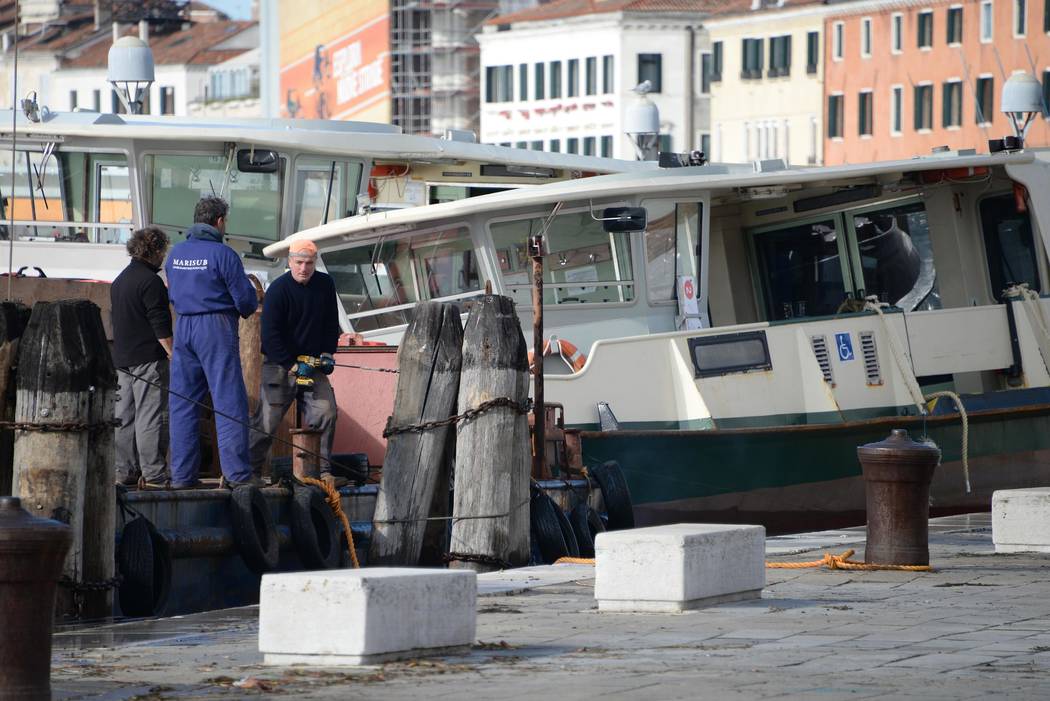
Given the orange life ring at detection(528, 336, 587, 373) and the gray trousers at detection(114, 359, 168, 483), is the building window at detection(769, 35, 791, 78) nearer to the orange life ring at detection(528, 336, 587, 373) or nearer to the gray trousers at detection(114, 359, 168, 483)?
the orange life ring at detection(528, 336, 587, 373)

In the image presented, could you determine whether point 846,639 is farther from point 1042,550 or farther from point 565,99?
point 565,99

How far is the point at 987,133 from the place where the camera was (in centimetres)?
7362

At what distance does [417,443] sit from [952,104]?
6599cm

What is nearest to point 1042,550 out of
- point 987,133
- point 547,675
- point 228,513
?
point 228,513

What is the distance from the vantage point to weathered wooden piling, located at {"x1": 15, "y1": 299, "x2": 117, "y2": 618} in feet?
35.9

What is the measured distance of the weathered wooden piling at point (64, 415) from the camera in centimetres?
1093

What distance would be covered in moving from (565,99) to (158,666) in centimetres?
8717

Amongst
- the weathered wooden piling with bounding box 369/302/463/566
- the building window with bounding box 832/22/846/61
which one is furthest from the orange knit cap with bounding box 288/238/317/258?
Answer: the building window with bounding box 832/22/846/61

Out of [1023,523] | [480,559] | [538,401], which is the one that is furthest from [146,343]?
[1023,523]

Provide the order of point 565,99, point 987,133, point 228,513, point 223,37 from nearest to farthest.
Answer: point 228,513 → point 987,133 → point 565,99 → point 223,37

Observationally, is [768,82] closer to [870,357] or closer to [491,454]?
[870,357]

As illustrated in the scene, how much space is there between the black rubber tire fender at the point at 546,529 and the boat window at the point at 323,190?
6.61 meters

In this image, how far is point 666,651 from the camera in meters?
8.98

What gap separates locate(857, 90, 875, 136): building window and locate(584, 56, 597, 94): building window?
1507 cm
